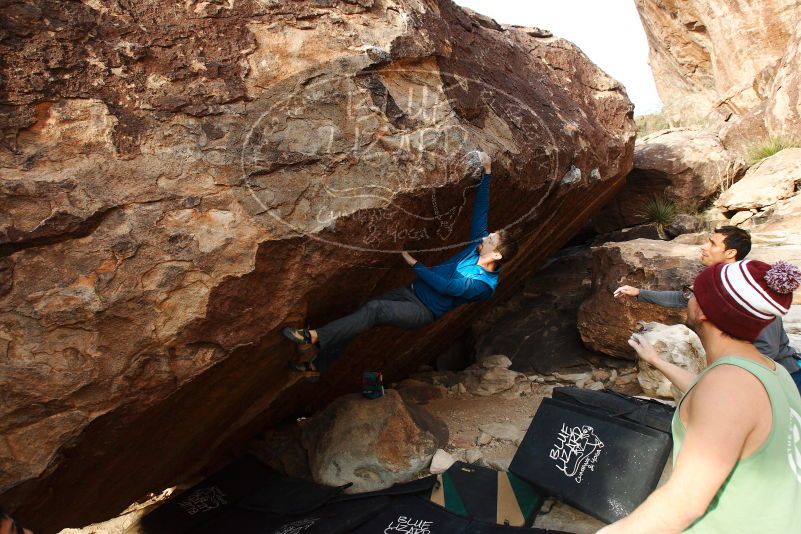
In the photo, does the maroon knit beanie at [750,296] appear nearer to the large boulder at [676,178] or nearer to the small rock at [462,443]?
the small rock at [462,443]

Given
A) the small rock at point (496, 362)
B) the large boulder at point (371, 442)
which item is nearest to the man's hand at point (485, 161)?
the large boulder at point (371, 442)

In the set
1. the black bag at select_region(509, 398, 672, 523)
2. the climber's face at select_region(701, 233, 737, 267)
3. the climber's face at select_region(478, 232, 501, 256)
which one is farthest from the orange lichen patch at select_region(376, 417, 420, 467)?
the climber's face at select_region(701, 233, 737, 267)

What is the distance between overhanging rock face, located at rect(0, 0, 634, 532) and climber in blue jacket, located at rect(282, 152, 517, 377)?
0.14 metres

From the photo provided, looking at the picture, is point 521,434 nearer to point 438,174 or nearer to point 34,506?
point 438,174

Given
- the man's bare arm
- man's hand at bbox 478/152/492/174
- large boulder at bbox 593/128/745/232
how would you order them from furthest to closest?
large boulder at bbox 593/128/745/232 → man's hand at bbox 478/152/492/174 → the man's bare arm

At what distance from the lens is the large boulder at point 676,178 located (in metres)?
7.19

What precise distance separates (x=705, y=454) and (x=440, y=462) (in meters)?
2.62

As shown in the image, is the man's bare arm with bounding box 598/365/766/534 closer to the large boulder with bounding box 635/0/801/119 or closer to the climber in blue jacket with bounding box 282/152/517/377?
the climber in blue jacket with bounding box 282/152/517/377

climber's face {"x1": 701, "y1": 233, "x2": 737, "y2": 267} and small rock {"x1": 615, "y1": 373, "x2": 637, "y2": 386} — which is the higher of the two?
climber's face {"x1": 701, "y1": 233, "x2": 737, "y2": 267}

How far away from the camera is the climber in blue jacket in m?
2.91

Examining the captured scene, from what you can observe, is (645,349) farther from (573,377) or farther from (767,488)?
(573,377)

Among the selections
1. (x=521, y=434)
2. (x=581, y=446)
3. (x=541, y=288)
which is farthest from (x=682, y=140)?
(x=581, y=446)

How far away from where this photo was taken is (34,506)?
8.13 feet

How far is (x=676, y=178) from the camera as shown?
7.20 meters
